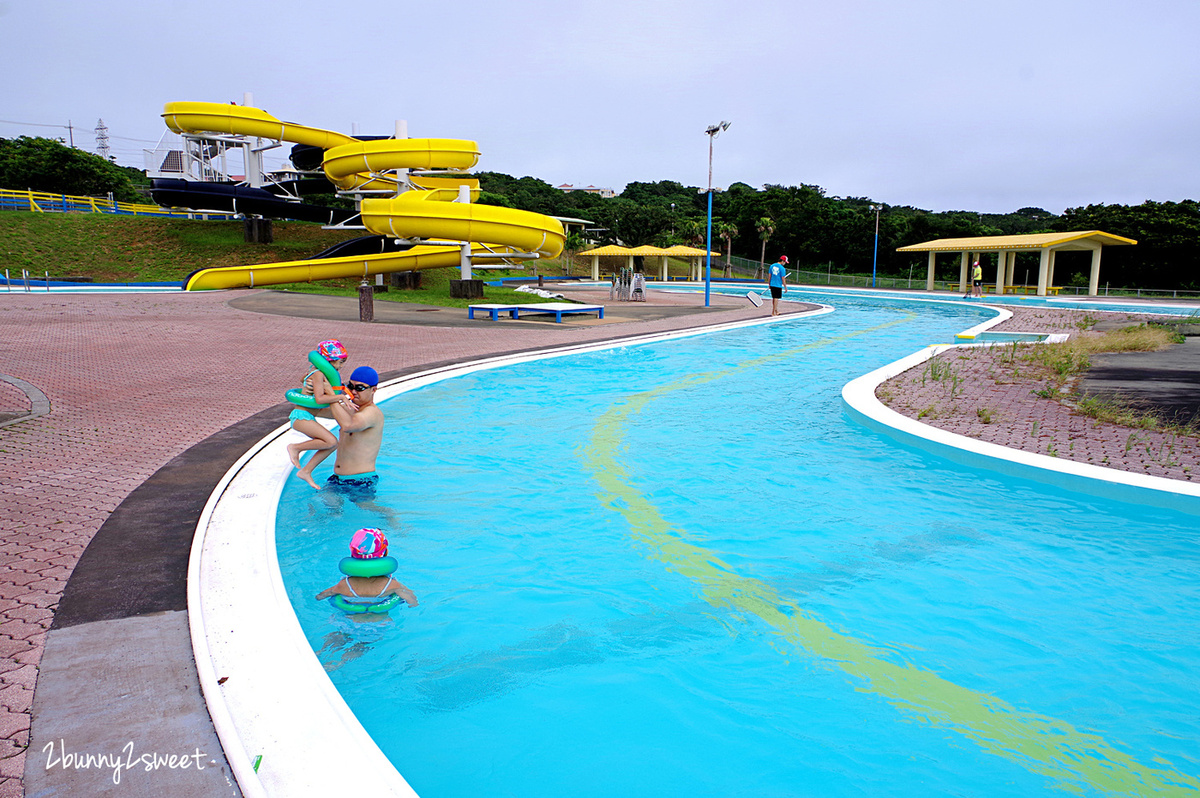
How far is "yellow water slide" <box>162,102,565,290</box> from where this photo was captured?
2244 centimetres

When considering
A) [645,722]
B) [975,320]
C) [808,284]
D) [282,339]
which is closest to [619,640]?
[645,722]

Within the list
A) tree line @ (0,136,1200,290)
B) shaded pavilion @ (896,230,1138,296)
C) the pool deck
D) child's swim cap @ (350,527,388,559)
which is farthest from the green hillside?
tree line @ (0,136,1200,290)

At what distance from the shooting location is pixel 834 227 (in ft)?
213

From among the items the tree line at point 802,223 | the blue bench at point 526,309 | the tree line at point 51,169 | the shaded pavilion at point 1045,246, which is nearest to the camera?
the blue bench at point 526,309

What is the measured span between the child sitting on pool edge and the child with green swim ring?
188 cm

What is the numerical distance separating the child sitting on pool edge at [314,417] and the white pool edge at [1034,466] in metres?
5.75

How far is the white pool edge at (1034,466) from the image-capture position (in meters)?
5.73

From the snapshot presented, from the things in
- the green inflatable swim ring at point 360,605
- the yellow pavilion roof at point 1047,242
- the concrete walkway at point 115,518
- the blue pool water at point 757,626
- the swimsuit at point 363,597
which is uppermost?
the yellow pavilion roof at point 1047,242

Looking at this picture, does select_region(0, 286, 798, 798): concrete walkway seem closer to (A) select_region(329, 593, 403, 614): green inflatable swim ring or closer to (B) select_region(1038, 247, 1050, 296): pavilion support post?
(A) select_region(329, 593, 403, 614): green inflatable swim ring

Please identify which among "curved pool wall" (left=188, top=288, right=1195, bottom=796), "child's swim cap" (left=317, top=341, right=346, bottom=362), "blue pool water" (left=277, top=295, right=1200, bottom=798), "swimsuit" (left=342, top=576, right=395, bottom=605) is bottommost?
"blue pool water" (left=277, top=295, right=1200, bottom=798)

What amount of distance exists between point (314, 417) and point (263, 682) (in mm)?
3480

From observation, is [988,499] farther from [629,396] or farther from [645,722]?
[629,396]

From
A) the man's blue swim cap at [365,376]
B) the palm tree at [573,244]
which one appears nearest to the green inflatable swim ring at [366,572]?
the man's blue swim cap at [365,376]

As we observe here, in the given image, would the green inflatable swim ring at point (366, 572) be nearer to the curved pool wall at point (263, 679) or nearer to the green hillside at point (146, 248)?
the curved pool wall at point (263, 679)
